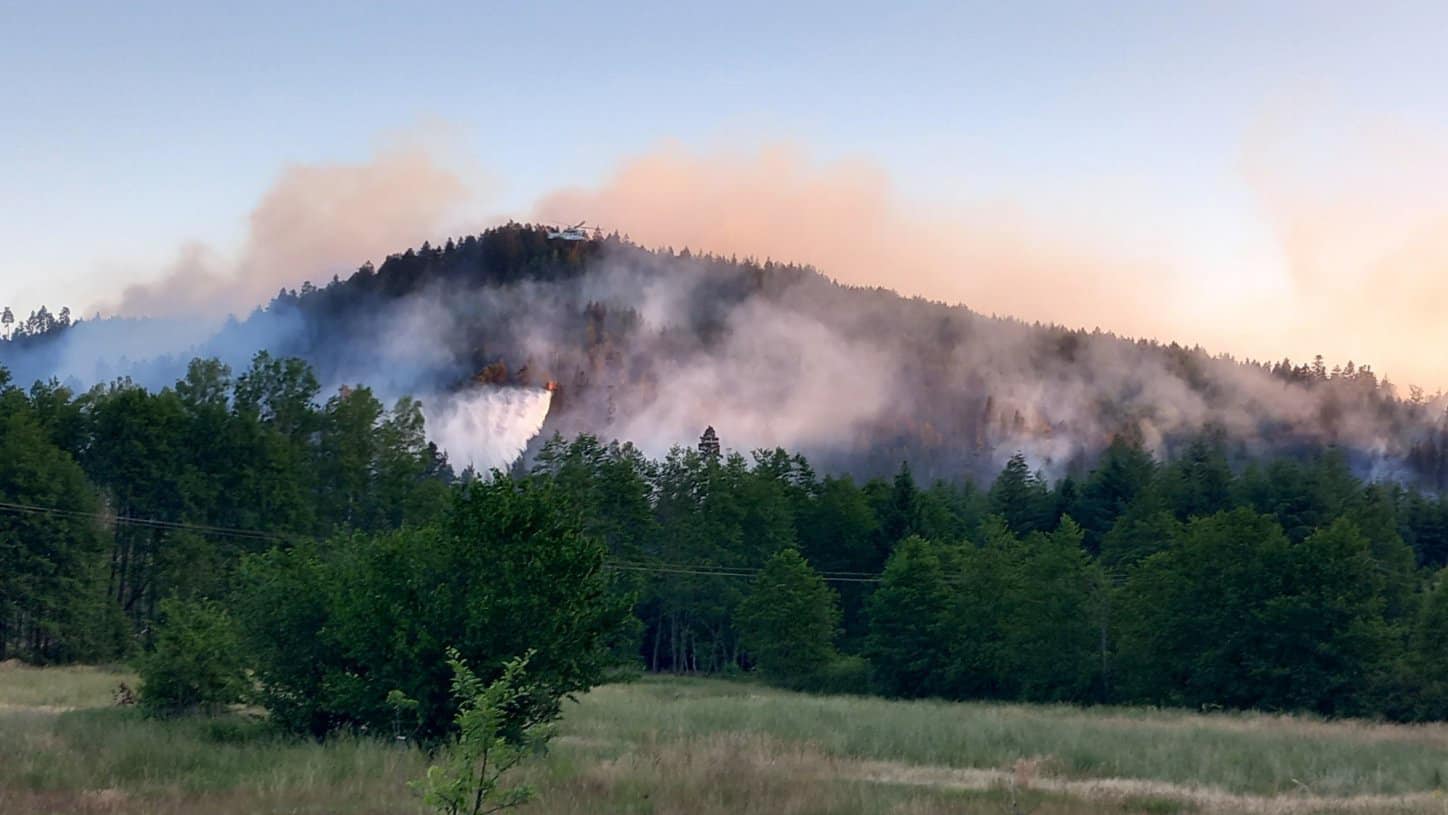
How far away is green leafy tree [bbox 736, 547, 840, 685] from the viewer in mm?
71500

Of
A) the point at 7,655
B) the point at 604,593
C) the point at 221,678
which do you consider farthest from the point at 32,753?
the point at 7,655

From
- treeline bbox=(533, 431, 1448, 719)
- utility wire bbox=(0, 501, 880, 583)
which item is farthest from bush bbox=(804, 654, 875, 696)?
utility wire bbox=(0, 501, 880, 583)

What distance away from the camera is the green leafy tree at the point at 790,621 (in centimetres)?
7150

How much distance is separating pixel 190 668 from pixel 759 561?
5695 centimetres

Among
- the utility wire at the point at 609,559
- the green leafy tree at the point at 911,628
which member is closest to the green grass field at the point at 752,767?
the utility wire at the point at 609,559

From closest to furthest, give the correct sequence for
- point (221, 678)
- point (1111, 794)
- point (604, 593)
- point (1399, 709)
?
1. point (1111, 794)
2. point (604, 593)
3. point (221, 678)
4. point (1399, 709)

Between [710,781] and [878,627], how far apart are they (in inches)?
1990

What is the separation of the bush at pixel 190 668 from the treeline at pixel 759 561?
4.51 feet

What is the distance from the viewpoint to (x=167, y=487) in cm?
7294

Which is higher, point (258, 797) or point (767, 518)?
point (767, 518)

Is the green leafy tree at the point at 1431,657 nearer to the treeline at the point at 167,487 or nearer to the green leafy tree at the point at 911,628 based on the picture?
the green leafy tree at the point at 911,628

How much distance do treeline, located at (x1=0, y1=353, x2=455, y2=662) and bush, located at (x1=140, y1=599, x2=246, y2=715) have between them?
2643 cm

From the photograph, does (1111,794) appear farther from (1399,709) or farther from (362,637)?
(1399,709)

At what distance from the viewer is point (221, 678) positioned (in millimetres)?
30906
